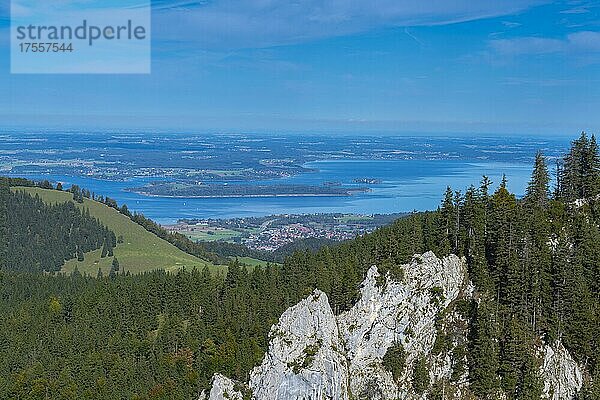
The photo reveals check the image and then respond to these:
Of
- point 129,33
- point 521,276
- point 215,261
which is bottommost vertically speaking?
point 215,261

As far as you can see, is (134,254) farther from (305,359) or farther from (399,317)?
(399,317)

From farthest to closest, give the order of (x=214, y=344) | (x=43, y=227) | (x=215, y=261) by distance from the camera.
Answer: (x=43, y=227) < (x=215, y=261) < (x=214, y=344)

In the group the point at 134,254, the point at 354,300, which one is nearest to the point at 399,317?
the point at 354,300

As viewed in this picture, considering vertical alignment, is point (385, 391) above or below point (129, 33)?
below

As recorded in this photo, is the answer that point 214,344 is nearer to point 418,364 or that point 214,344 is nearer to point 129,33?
point 418,364

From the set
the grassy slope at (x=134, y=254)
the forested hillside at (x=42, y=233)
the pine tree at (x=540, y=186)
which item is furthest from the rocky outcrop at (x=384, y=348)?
the forested hillside at (x=42, y=233)

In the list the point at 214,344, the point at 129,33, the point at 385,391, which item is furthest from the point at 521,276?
the point at 129,33

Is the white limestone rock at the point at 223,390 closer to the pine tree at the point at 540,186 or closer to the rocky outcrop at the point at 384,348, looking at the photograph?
the rocky outcrop at the point at 384,348
